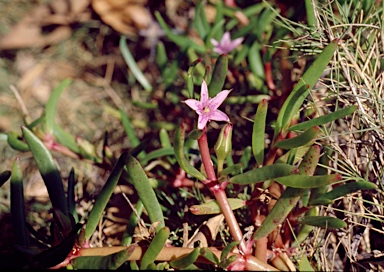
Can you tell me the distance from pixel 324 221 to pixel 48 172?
27.4 inches

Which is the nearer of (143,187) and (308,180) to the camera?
(308,180)

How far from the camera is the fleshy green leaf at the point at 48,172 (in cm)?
121

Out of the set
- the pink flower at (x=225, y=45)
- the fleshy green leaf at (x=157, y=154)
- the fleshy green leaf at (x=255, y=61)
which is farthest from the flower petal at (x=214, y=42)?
the fleshy green leaf at (x=157, y=154)

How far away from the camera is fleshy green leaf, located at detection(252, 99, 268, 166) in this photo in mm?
1104

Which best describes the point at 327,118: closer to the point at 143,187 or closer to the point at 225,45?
the point at 143,187

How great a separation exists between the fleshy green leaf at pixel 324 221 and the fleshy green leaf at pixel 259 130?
177 mm

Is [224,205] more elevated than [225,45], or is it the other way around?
[225,45]

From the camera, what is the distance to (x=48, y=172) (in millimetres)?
1230

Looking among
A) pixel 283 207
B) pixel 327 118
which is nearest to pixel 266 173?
pixel 283 207

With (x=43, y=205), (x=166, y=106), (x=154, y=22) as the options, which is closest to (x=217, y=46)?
(x=166, y=106)

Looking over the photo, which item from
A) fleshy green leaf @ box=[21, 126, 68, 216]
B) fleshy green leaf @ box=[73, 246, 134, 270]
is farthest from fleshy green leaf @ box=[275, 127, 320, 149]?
fleshy green leaf @ box=[21, 126, 68, 216]

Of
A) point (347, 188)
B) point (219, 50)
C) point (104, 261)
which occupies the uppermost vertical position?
point (219, 50)

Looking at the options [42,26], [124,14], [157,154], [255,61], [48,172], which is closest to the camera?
[48,172]

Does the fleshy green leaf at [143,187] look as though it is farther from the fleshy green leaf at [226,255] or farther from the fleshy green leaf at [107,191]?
the fleshy green leaf at [226,255]
